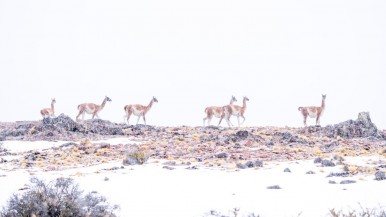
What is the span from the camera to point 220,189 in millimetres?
14086

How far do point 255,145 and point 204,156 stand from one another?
3870 mm

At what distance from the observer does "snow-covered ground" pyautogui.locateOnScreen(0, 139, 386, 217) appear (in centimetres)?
1218

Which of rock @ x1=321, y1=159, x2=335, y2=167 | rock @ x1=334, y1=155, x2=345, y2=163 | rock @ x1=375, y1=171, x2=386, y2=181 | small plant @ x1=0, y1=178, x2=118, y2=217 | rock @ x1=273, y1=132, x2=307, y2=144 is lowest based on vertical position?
small plant @ x1=0, y1=178, x2=118, y2=217

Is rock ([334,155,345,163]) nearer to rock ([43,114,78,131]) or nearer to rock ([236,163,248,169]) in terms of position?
rock ([236,163,248,169])

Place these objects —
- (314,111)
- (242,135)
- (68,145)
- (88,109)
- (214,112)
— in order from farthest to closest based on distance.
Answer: (88,109) → (214,112) → (314,111) → (242,135) → (68,145)

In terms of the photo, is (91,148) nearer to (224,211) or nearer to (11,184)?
(11,184)

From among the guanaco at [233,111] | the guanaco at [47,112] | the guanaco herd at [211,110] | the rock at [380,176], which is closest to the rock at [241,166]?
the rock at [380,176]

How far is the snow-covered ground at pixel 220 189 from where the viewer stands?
12180 mm

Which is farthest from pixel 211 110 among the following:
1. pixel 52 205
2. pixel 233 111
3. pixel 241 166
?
pixel 52 205

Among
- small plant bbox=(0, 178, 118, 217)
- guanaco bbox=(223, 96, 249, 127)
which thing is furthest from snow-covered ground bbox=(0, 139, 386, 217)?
guanaco bbox=(223, 96, 249, 127)

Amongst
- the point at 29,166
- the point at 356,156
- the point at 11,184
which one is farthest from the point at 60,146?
the point at 356,156

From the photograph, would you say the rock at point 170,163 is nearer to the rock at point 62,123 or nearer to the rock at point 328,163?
the rock at point 328,163

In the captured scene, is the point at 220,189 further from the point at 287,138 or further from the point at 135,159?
the point at 287,138

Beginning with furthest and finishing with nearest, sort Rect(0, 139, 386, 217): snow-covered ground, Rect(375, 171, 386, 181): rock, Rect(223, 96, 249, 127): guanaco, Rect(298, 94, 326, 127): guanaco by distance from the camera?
Rect(223, 96, 249, 127): guanaco, Rect(298, 94, 326, 127): guanaco, Rect(375, 171, 386, 181): rock, Rect(0, 139, 386, 217): snow-covered ground
